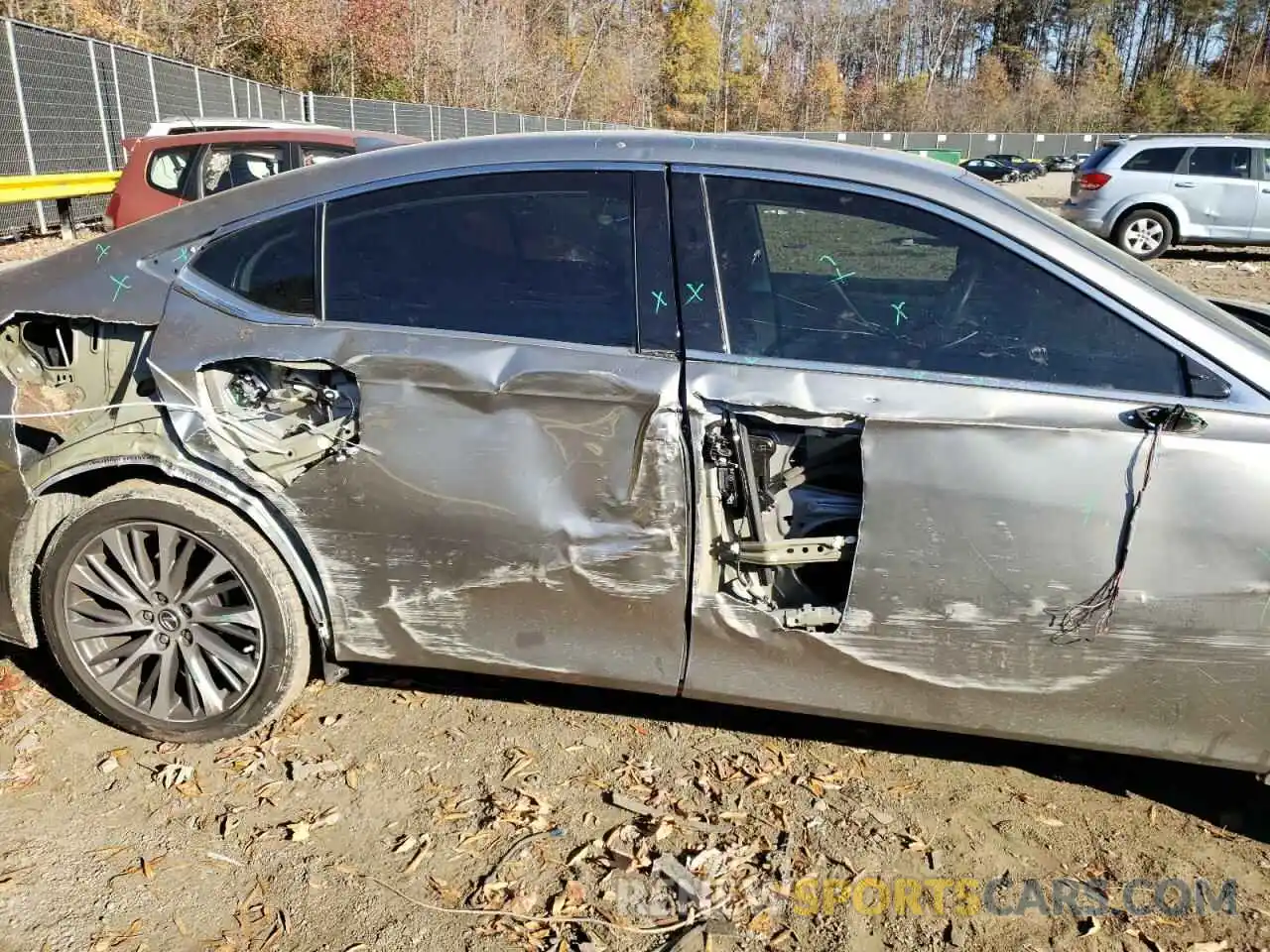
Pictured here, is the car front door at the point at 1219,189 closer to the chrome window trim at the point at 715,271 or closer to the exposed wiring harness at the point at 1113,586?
the exposed wiring harness at the point at 1113,586

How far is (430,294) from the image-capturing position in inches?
105

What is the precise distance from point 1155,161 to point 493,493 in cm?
1482

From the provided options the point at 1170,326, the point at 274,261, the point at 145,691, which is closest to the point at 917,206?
the point at 1170,326

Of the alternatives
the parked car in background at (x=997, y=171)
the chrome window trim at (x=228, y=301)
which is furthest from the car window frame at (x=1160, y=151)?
the parked car in background at (x=997, y=171)

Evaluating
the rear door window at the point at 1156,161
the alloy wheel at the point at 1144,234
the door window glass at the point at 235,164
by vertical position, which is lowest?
the alloy wheel at the point at 1144,234

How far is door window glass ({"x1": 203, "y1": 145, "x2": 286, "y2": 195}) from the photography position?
9.18 metres

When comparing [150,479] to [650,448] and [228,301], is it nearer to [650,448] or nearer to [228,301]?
[228,301]

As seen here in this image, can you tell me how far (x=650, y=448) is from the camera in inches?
98.3

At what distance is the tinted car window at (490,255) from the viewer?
259 cm

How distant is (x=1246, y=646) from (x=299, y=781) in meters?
2.58

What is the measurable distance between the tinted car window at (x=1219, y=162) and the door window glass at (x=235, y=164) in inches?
500

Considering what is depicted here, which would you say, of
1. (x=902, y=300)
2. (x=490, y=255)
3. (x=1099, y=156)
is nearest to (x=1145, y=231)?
(x=1099, y=156)

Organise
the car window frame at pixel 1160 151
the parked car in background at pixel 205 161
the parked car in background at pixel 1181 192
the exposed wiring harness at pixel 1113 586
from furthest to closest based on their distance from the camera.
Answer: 1. the car window frame at pixel 1160 151
2. the parked car in background at pixel 1181 192
3. the parked car in background at pixel 205 161
4. the exposed wiring harness at pixel 1113 586

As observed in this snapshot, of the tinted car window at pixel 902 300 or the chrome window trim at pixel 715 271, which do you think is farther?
the chrome window trim at pixel 715 271
